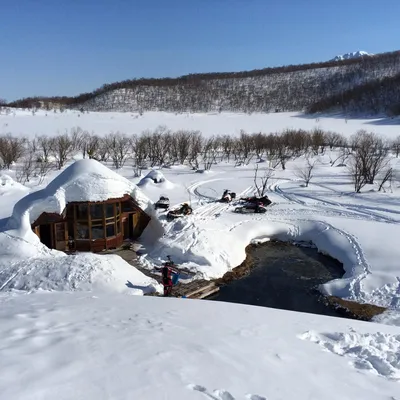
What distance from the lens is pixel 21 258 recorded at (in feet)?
43.6

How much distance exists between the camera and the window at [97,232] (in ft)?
52.4

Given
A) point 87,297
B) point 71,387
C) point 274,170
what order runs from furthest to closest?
point 274,170 < point 87,297 < point 71,387

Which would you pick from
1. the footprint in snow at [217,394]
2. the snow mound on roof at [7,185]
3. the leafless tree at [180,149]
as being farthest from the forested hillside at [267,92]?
the footprint in snow at [217,394]

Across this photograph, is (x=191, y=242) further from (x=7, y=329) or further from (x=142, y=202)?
(x=7, y=329)

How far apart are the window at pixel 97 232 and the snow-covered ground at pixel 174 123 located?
41073 millimetres

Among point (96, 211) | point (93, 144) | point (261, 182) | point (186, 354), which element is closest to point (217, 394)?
point (186, 354)

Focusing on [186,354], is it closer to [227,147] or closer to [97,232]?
[97,232]

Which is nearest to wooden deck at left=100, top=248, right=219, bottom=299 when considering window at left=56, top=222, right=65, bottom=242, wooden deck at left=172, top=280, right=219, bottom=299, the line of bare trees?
wooden deck at left=172, top=280, right=219, bottom=299

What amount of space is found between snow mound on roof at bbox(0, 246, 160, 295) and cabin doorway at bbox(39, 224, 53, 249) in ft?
6.82

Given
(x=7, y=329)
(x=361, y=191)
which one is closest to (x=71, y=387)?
(x=7, y=329)

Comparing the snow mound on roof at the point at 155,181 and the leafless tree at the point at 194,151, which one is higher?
the leafless tree at the point at 194,151

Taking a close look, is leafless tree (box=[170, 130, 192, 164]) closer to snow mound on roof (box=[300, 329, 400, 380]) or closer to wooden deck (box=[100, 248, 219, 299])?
wooden deck (box=[100, 248, 219, 299])

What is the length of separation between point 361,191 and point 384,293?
49.4ft

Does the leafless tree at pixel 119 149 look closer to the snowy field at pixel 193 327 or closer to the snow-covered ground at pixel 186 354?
the snowy field at pixel 193 327
